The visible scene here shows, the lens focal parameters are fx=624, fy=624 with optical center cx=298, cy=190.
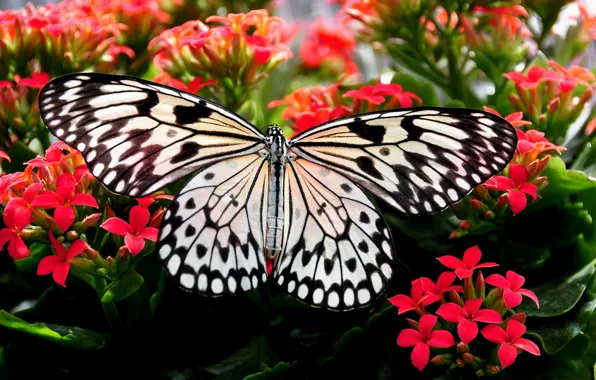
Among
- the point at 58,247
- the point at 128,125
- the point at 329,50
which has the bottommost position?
the point at 329,50

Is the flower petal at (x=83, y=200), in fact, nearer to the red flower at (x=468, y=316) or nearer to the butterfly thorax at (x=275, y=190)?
the butterfly thorax at (x=275, y=190)

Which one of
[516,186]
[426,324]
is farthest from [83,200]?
[516,186]

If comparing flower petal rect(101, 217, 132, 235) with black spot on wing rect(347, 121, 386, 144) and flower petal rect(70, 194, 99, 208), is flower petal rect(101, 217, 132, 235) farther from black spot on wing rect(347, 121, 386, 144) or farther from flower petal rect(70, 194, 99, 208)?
black spot on wing rect(347, 121, 386, 144)

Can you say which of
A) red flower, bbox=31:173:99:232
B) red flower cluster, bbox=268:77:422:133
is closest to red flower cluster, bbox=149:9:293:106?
red flower cluster, bbox=268:77:422:133

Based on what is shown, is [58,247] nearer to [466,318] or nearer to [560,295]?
[466,318]

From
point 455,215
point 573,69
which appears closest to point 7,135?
point 455,215

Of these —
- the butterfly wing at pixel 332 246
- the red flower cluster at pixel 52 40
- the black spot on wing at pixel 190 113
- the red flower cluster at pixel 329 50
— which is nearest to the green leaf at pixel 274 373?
the butterfly wing at pixel 332 246

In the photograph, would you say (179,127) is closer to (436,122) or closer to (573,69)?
(436,122)
